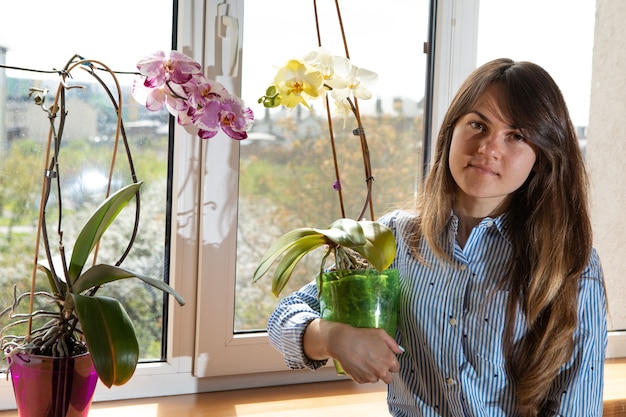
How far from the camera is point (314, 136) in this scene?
175 cm

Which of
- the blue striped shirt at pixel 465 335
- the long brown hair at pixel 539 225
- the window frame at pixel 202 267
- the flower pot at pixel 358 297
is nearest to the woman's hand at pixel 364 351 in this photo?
the flower pot at pixel 358 297

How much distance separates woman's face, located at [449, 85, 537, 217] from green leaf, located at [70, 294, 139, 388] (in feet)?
2.08

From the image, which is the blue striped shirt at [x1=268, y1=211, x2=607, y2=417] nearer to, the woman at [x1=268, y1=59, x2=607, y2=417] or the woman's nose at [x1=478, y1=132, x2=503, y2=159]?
the woman at [x1=268, y1=59, x2=607, y2=417]

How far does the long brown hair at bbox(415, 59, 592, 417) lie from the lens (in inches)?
50.0

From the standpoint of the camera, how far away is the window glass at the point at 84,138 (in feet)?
4.84

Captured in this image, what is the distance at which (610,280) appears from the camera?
2.14 metres

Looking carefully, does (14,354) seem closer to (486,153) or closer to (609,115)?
(486,153)

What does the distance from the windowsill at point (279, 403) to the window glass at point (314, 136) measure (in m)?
0.17

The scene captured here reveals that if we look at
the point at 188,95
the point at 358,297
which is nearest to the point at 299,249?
the point at 358,297

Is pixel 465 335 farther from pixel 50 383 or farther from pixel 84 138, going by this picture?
pixel 84 138

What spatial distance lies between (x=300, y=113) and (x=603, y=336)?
0.82 metres

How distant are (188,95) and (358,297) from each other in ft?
1.47

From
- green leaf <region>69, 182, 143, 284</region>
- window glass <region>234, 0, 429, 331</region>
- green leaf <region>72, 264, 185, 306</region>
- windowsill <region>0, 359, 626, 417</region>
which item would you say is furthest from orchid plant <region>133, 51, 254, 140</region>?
windowsill <region>0, 359, 626, 417</region>

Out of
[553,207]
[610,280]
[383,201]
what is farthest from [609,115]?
[553,207]
